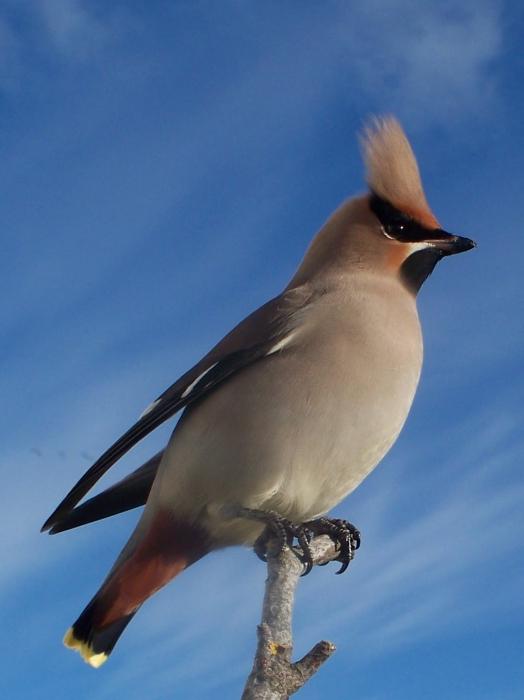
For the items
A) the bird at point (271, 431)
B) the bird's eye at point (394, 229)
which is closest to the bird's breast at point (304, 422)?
the bird at point (271, 431)

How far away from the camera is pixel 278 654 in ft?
10.1

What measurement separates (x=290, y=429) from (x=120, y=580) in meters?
0.96

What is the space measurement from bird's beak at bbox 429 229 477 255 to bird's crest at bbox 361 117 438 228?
0.20 feet

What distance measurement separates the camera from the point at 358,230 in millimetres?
4613

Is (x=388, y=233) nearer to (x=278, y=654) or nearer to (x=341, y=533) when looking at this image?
(x=341, y=533)

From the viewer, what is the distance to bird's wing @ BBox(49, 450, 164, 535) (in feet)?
14.7

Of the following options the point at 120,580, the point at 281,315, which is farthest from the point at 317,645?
the point at 281,315

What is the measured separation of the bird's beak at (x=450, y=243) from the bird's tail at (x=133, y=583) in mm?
1673

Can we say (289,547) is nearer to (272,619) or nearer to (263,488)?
(263,488)

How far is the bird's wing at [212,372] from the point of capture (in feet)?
13.3

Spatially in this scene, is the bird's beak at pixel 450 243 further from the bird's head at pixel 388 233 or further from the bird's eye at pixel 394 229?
the bird's eye at pixel 394 229

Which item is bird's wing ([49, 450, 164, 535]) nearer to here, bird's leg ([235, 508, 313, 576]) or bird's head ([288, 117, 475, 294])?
bird's leg ([235, 508, 313, 576])

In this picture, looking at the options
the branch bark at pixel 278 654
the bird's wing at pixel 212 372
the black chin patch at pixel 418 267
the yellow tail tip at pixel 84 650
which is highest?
the black chin patch at pixel 418 267

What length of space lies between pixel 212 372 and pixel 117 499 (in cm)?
81
